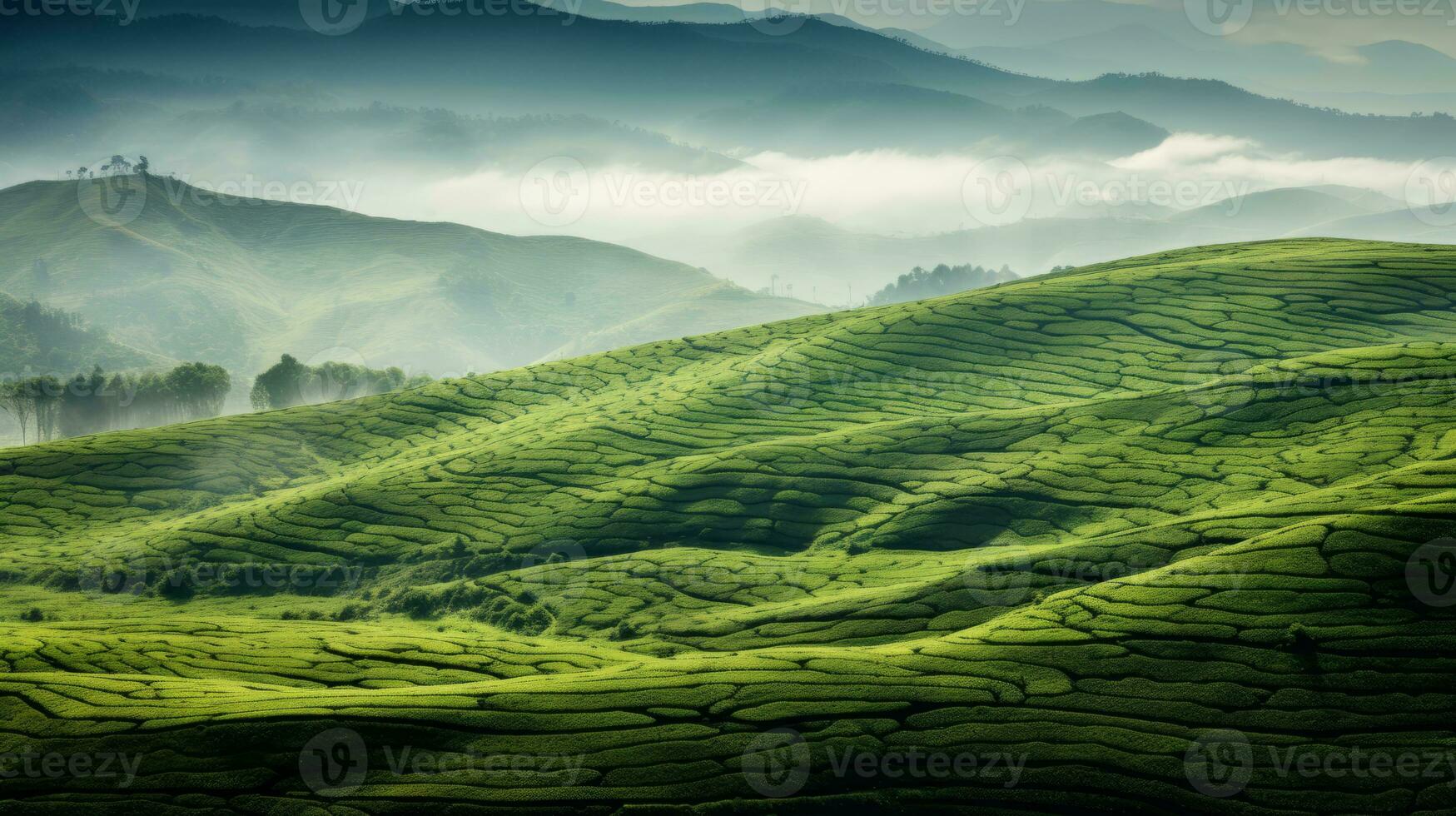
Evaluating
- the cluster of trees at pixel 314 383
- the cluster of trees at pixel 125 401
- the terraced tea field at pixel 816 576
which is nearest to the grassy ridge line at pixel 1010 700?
the terraced tea field at pixel 816 576

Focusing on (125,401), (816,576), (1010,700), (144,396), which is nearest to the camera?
(1010,700)

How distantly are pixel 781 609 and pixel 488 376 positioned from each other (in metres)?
52.5

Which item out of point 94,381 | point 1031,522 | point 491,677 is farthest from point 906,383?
point 94,381

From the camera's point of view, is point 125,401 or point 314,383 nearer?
point 125,401

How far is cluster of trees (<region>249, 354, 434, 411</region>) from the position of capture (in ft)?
434

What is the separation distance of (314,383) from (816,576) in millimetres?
118757

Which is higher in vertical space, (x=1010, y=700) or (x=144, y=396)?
(x=144, y=396)

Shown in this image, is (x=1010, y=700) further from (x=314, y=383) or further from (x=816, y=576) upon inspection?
(x=314, y=383)

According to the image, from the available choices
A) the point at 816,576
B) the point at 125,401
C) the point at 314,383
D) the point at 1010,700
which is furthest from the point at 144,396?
the point at 1010,700

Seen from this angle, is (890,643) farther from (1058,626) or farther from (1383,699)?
(1383,699)

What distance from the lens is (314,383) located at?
143 metres

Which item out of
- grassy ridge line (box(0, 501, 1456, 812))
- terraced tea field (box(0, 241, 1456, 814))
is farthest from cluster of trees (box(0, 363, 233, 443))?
grassy ridge line (box(0, 501, 1456, 812))

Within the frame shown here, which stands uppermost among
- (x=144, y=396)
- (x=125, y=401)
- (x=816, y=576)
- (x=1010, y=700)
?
(x=144, y=396)

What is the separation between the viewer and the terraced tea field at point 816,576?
22.6 meters
